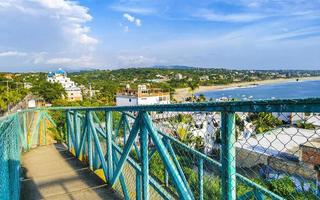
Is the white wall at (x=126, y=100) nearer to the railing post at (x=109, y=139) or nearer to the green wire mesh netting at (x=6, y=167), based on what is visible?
the railing post at (x=109, y=139)

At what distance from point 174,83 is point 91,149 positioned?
122 meters

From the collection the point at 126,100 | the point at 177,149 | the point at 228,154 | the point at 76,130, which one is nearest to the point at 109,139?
the point at 177,149

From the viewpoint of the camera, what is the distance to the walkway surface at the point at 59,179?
15.4ft

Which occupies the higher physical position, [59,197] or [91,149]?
[91,149]

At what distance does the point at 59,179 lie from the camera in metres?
5.35

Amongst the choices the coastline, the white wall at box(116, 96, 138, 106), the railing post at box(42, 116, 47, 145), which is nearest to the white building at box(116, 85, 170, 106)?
the white wall at box(116, 96, 138, 106)

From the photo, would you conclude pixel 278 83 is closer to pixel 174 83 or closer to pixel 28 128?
pixel 174 83

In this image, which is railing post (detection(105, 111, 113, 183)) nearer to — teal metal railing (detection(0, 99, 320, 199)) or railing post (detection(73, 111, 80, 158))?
teal metal railing (detection(0, 99, 320, 199))

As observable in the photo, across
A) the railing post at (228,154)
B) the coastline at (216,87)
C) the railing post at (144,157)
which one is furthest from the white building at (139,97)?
the railing post at (228,154)

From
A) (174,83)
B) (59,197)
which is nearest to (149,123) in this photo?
(59,197)

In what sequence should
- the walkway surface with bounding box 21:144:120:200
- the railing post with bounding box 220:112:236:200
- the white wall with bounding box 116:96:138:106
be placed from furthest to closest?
the white wall with bounding box 116:96:138:106 → the walkway surface with bounding box 21:144:120:200 → the railing post with bounding box 220:112:236:200

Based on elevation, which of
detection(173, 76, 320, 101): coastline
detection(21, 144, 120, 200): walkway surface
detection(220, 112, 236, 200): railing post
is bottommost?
detection(173, 76, 320, 101): coastline

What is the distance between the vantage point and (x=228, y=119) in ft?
6.13

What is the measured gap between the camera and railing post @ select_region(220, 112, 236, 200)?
6.13 ft
